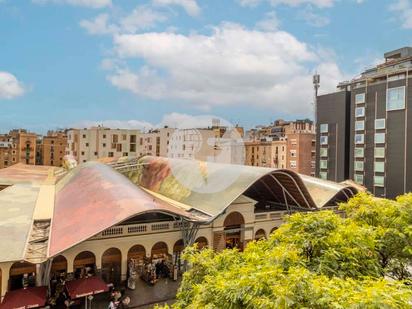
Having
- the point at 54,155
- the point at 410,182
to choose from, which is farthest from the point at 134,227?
the point at 54,155

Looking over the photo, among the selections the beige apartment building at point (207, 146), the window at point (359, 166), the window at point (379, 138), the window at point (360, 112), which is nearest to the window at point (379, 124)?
the window at point (379, 138)

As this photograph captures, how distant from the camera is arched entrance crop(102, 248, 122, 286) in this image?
2214 centimetres

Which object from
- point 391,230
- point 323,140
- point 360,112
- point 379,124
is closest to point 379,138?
point 379,124

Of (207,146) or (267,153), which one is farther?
(267,153)

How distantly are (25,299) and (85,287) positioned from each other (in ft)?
9.92

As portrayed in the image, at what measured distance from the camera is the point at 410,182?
47562 mm

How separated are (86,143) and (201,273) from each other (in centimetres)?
7370

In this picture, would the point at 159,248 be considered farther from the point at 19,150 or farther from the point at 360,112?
the point at 19,150

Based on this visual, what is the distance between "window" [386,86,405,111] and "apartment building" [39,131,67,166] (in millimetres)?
82926

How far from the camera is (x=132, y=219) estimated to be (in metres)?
23.6

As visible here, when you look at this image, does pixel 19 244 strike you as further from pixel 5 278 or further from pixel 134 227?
pixel 134 227

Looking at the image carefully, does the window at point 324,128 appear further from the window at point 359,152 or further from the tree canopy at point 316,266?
the tree canopy at point 316,266

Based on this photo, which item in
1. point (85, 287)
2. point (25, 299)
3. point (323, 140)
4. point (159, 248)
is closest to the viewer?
point (25, 299)

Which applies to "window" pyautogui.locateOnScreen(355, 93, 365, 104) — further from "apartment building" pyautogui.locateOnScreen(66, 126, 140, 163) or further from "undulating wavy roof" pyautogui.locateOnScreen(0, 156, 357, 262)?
"apartment building" pyautogui.locateOnScreen(66, 126, 140, 163)
